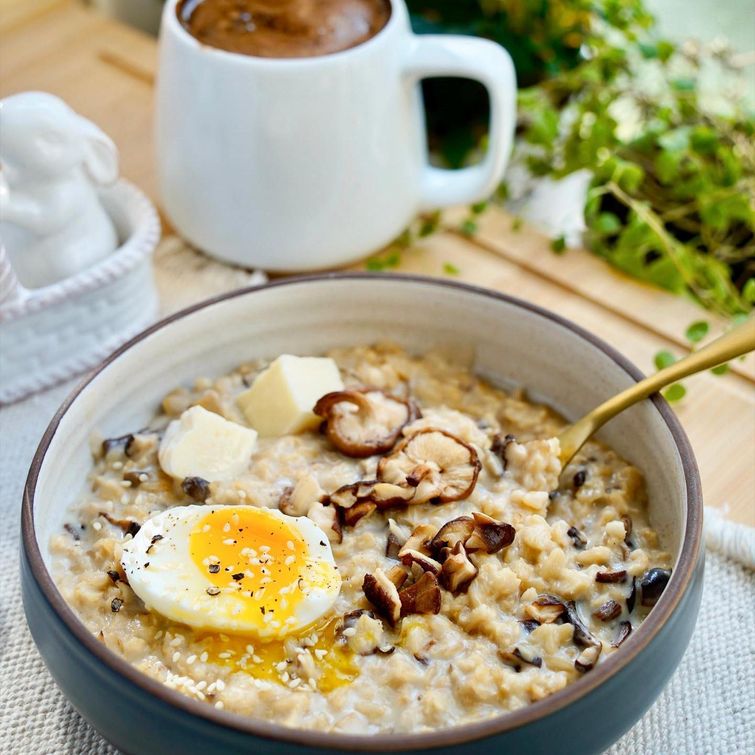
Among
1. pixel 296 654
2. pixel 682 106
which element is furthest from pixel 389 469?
pixel 682 106

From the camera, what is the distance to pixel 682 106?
254 centimetres

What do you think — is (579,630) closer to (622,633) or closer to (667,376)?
(622,633)

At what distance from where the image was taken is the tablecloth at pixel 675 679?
1447 millimetres

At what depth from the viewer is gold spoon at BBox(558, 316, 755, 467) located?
159 centimetres

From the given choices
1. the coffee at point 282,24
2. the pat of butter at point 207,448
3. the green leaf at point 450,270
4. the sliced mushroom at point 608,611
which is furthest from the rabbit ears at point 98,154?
→ the sliced mushroom at point 608,611

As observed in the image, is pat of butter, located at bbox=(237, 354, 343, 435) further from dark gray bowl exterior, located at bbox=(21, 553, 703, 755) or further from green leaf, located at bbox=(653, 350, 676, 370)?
green leaf, located at bbox=(653, 350, 676, 370)

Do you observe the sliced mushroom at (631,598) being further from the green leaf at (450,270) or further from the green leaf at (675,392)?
the green leaf at (450,270)

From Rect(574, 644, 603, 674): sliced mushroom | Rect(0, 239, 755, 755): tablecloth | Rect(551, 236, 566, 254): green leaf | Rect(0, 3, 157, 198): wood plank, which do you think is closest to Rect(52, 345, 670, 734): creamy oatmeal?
Rect(574, 644, 603, 674): sliced mushroom

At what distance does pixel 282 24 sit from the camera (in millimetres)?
2105

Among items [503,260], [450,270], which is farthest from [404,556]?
[503,260]

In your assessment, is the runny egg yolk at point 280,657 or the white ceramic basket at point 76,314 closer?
the runny egg yolk at point 280,657

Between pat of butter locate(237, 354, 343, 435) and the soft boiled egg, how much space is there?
0.21m

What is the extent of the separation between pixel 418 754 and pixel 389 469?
0.53 metres

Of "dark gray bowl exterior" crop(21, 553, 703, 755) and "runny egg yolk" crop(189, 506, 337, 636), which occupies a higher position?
"dark gray bowl exterior" crop(21, 553, 703, 755)
